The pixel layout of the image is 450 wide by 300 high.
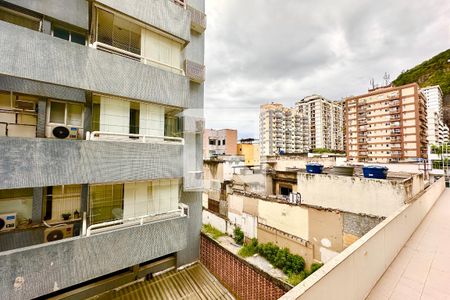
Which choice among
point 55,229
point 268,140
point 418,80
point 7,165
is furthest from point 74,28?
point 418,80

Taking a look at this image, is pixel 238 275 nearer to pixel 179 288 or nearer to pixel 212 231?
pixel 179 288

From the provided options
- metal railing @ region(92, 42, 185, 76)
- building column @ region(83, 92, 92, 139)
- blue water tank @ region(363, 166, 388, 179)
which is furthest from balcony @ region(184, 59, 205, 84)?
blue water tank @ region(363, 166, 388, 179)

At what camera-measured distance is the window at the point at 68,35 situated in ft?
16.8

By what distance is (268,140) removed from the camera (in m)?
68.4

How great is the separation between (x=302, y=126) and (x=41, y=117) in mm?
79118

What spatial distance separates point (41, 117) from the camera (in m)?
4.68

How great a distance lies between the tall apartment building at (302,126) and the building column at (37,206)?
6649cm

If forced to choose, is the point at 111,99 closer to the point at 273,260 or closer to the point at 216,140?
the point at 273,260

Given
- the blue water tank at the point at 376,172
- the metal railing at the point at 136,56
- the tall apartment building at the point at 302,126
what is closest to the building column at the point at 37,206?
the metal railing at the point at 136,56

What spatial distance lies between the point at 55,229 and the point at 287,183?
12.4 metres

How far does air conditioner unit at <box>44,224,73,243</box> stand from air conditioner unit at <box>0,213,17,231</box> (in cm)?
62

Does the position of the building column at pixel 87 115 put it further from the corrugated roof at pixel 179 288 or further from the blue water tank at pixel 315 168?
the blue water tank at pixel 315 168

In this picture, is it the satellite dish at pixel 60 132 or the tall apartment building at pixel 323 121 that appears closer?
the satellite dish at pixel 60 132

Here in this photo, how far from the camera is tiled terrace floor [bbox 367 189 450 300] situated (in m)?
2.87
